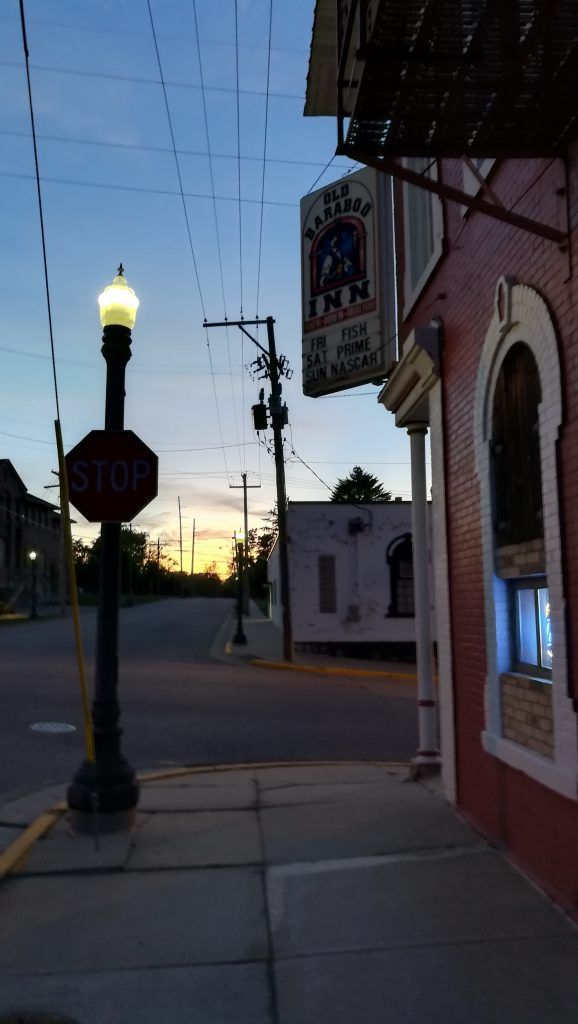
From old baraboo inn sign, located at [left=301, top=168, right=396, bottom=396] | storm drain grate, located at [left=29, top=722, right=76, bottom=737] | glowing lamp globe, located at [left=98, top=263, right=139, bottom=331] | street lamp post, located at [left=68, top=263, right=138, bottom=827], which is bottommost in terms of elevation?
storm drain grate, located at [left=29, top=722, right=76, bottom=737]

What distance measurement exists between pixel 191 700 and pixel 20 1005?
11.3 meters

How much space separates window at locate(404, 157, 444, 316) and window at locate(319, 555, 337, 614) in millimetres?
15447

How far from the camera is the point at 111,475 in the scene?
7.06 metres

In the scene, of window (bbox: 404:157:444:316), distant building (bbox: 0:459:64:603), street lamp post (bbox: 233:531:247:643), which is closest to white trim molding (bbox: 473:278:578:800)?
window (bbox: 404:157:444:316)

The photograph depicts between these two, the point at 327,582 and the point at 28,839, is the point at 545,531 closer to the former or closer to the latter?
the point at 28,839

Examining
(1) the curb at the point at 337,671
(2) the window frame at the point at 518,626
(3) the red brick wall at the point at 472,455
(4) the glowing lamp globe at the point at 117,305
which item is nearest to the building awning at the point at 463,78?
(3) the red brick wall at the point at 472,455

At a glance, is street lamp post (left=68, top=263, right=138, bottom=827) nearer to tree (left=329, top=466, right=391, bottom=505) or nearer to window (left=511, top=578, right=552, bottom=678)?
window (left=511, top=578, right=552, bottom=678)

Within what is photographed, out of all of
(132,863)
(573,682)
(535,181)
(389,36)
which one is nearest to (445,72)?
(389,36)

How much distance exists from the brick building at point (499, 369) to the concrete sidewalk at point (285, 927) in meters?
0.50

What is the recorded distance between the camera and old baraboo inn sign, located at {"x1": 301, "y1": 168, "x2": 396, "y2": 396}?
31.4 ft

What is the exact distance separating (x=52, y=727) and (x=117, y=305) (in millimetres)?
6637

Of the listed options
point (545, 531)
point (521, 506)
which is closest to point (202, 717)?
point (521, 506)

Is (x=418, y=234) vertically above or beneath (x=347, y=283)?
above

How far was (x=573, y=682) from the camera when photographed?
4.79 m
